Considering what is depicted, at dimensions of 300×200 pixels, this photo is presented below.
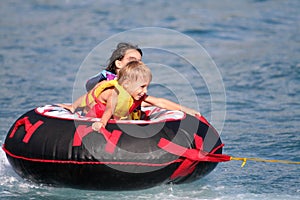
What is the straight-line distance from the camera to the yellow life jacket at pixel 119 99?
191 inches

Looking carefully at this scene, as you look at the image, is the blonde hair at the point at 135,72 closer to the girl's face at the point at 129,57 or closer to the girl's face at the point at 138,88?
the girl's face at the point at 138,88

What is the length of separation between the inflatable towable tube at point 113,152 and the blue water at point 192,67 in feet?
0.60

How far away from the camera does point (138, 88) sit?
4.80 m

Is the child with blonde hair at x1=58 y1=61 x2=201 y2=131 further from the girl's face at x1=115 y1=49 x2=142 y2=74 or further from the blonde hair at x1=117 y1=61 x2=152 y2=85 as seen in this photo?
the girl's face at x1=115 y1=49 x2=142 y2=74

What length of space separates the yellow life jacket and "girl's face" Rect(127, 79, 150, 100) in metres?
0.04

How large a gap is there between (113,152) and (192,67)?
17.4 feet

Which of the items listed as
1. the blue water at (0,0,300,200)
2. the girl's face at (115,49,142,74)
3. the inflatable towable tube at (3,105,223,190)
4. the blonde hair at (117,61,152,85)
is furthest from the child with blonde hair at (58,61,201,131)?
the blue water at (0,0,300,200)

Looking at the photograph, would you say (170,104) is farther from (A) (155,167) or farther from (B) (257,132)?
(B) (257,132)

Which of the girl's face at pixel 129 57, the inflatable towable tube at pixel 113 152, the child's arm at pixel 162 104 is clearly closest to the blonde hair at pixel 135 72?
the inflatable towable tube at pixel 113 152

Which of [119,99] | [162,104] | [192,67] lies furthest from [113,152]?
[192,67]

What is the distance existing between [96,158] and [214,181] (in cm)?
117

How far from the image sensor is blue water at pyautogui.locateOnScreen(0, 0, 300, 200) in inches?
206


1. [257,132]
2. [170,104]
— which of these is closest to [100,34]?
[257,132]

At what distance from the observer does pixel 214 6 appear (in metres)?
13.8
